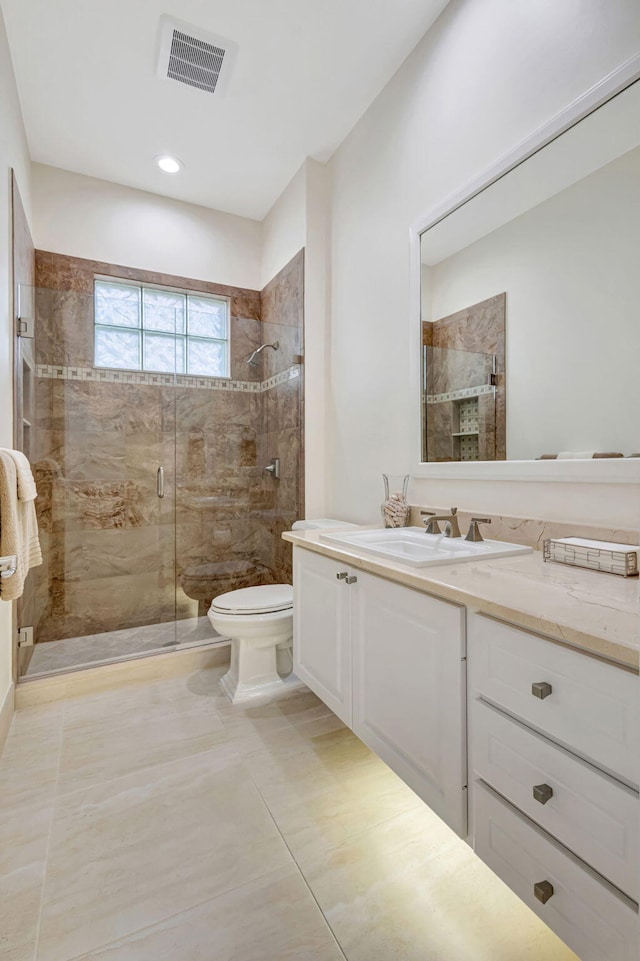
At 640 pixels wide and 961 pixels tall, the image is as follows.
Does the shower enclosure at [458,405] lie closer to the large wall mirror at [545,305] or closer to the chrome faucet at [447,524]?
the large wall mirror at [545,305]

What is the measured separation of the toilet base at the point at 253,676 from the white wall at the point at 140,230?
8.17ft

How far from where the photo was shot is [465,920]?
1.05m

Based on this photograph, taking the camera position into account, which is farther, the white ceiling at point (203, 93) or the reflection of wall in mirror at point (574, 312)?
the white ceiling at point (203, 93)

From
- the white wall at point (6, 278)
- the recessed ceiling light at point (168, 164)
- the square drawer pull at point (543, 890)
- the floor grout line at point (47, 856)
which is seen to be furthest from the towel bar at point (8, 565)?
the recessed ceiling light at point (168, 164)

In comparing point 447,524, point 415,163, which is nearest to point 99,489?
point 447,524

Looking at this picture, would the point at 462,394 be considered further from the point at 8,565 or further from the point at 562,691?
the point at 8,565

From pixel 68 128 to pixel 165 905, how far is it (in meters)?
3.35

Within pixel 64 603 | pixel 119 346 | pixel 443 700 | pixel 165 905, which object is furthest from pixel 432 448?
pixel 64 603

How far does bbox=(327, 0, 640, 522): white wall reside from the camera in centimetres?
128

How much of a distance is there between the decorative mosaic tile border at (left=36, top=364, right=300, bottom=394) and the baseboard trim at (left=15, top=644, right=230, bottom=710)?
5.30ft

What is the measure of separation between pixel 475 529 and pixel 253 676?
130 centimetres

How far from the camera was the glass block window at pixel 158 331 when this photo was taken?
2.76m

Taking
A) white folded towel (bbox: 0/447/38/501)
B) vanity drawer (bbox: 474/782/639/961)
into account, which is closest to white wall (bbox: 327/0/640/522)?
vanity drawer (bbox: 474/782/639/961)

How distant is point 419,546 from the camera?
5.26ft
